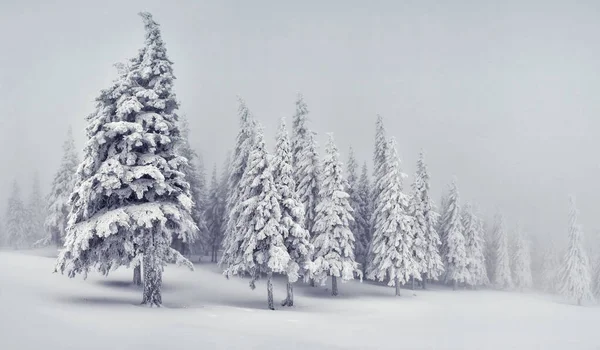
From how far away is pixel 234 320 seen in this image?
2122 centimetres

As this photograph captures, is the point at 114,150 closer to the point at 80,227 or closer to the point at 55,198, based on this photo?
the point at 80,227

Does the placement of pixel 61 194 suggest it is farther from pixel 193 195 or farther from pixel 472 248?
pixel 472 248

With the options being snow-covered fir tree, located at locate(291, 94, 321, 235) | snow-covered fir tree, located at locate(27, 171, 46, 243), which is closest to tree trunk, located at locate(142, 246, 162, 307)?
snow-covered fir tree, located at locate(291, 94, 321, 235)

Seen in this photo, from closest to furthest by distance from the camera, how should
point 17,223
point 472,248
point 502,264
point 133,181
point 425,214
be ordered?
point 133,181
point 425,214
point 472,248
point 502,264
point 17,223

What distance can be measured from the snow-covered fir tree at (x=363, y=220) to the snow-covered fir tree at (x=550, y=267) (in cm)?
4286

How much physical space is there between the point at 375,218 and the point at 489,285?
121 ft

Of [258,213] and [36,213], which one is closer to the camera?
[258,213]

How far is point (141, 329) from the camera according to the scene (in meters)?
15.6

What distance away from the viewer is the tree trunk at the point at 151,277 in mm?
21000

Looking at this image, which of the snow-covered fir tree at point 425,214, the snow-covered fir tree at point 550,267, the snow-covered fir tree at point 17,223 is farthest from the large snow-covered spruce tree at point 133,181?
the snow-covered fir tree at point 17,223

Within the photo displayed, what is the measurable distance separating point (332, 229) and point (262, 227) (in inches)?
443

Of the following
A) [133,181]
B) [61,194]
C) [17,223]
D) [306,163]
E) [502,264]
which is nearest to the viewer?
[133,181]

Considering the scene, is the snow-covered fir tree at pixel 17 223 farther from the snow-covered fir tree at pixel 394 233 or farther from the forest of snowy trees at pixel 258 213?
the snow-covered fir tree at pixel 394 233

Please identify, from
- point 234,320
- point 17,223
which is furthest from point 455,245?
point 17,223
